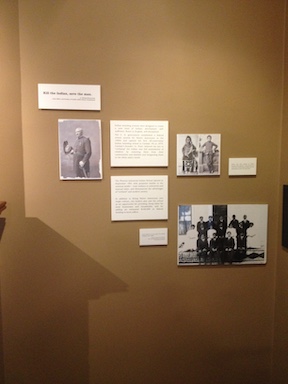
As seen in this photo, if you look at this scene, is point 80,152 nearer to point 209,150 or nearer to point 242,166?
point 209,150

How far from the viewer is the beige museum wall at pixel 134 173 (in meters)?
1.39

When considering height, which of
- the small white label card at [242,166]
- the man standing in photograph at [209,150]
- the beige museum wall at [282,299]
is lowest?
the beige museum wall at [282,299]

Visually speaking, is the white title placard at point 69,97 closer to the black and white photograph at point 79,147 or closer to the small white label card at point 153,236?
the black and white photograph at point 79,147

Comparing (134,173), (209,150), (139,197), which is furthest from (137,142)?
(209,150)

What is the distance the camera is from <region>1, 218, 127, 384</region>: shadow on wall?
4.79ft

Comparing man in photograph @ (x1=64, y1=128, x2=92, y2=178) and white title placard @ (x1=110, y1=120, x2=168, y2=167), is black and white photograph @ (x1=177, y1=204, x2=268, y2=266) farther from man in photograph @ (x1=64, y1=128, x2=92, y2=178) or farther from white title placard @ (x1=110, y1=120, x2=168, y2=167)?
man in photograph @ (x1=64, y1=128, x2=92, y2=178)

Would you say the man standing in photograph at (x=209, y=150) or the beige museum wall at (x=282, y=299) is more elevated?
the man standing in photograph at (x=209, y=150)

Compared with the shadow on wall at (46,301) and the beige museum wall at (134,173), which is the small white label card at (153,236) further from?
the shadow on wall at (46,301)

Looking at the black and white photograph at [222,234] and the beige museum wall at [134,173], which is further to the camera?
the black and white photograph at [222,234]

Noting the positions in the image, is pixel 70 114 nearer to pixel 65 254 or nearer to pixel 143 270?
pixel 65 254

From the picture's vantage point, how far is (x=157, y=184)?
1.47m

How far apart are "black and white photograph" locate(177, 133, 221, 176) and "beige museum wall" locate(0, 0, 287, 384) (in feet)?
0.13

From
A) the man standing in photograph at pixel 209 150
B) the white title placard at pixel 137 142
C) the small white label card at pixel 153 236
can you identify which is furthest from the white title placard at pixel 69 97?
the small white label card at pixel 153 236

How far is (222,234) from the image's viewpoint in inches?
60.4
